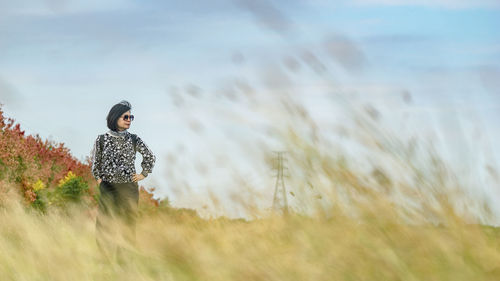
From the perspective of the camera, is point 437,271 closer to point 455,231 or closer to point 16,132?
point 455,231

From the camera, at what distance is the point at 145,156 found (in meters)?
8.82

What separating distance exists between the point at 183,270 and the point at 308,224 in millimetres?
747

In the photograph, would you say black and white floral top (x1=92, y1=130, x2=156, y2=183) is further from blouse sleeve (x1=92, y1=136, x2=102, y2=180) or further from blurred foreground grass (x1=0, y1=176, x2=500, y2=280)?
blurred foreground grass (x1=0, y1=176, x2=500, y2=280)

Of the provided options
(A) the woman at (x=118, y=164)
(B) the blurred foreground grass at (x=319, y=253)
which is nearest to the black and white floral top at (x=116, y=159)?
(A) the woman at (x=118, y=164)

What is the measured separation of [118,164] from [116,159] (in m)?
0.07

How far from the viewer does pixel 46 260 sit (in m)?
4.50

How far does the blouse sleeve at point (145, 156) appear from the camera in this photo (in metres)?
8.75

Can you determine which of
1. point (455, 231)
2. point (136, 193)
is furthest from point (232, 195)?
point (136, 193)

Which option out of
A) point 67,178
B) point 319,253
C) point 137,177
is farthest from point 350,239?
point 67,178

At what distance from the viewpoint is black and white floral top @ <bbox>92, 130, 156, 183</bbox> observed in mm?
8508

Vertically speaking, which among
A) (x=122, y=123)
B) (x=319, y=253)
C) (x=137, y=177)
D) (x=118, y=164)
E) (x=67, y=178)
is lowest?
(x=319, y=253)

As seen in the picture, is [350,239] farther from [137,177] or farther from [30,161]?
[30,161]

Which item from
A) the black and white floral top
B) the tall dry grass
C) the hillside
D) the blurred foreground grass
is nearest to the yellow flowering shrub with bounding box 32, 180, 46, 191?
the hillside

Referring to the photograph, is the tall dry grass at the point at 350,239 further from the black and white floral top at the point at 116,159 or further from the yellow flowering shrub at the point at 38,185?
the yellow flowering shrub at the point at 38,185
